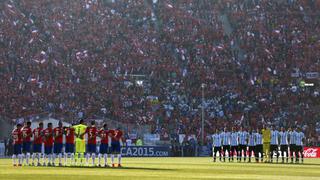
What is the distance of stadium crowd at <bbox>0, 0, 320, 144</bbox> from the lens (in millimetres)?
65188

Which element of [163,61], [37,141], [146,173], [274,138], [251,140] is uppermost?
[163,61]

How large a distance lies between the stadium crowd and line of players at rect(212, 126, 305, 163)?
44.5 ft

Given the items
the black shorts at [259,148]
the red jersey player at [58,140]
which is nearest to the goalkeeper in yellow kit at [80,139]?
the red jersey player at [58,140]

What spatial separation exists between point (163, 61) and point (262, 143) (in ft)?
82.5

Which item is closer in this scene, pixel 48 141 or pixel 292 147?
pixel 48 141

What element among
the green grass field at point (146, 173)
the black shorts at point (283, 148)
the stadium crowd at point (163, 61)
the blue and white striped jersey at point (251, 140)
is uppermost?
the stadium crowd at point (163, 61)

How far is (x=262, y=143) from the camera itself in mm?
48094

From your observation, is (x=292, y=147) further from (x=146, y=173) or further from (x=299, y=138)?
(x=146, y=173)

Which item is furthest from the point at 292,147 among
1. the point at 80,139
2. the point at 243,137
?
the point at 80,139

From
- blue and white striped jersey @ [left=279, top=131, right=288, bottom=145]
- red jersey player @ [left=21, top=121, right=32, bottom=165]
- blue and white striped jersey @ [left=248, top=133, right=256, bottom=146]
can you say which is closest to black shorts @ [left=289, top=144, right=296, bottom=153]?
blue and white striped jersey @ [left=279, top=131, right=288, bottom=145]

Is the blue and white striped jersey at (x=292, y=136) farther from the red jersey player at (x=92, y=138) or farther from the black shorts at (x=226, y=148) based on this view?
the red jersey player at (x=92, y=138)

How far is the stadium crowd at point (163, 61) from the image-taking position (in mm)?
65188

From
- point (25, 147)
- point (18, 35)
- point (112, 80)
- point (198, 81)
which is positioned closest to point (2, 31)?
point (18, 35)

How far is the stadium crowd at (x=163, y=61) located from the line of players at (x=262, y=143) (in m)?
13.6
